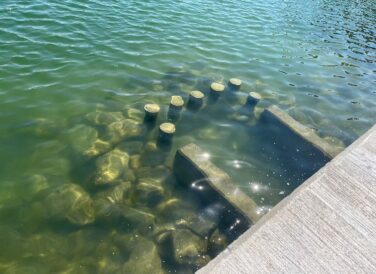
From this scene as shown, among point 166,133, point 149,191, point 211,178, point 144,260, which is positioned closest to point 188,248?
point 144,260

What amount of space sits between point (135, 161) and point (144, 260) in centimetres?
286

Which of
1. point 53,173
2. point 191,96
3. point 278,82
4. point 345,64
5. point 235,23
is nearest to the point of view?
point 53,173

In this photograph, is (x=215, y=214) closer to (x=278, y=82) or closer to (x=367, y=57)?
(x=278, y=82)

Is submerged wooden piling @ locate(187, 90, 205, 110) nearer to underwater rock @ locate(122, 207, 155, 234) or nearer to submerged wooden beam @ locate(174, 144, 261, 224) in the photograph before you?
submerged wooden beam @ locate(174, 144, 261, 224)

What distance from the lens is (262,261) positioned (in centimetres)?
486

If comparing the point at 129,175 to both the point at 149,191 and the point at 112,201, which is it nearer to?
the point at 149,191

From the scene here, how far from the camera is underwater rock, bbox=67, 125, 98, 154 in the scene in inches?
349

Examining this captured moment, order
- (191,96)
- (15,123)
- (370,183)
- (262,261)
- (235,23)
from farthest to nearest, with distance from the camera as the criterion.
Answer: (235,23)
(191,96)
(15,123)
(370,183)
(262,261)

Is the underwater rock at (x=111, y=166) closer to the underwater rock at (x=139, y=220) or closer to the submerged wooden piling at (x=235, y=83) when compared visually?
the underwater rock at (x=139, y=220)

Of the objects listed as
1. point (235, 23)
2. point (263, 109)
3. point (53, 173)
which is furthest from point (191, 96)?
point (235, 23)

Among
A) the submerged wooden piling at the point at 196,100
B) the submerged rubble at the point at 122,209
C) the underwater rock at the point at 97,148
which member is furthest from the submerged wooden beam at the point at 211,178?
the submerged wooden piling at the point at 196,100

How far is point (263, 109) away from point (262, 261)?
679cm

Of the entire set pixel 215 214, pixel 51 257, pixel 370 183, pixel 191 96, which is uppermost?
pixel 370 183

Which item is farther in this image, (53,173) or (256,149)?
(256,149)
